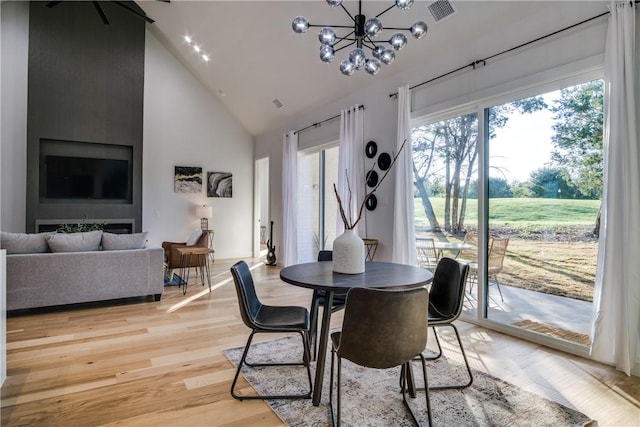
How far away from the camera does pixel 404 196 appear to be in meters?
4.21

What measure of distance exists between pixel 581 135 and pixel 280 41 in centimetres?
398

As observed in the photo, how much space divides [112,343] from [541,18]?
183 inches

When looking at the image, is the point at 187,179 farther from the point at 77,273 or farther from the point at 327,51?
the point at 327,51

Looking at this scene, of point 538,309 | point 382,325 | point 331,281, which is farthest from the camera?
point 538,309

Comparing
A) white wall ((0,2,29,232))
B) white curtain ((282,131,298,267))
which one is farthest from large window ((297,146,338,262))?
white wall ((0,2,29,232))

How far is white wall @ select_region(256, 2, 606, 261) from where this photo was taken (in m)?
2.86

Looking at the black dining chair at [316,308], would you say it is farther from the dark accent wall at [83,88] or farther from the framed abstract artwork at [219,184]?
the framed abstract artwork at [219,184]

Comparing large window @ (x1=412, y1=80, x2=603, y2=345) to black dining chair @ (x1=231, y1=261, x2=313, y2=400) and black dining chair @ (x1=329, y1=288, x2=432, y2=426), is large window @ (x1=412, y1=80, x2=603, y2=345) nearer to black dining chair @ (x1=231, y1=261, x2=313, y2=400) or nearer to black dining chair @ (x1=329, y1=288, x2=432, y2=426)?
black dining chair @ (x1=329, y1=288, x2=432, y2=426)

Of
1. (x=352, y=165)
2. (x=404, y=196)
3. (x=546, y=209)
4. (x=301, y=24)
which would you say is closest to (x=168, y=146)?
(x=352, y=165)

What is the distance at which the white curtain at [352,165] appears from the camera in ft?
16.6

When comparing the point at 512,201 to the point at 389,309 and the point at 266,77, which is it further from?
the point at 266,77

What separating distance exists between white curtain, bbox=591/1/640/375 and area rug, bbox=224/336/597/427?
91 cm

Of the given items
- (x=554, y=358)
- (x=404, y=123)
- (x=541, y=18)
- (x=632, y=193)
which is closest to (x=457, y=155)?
(x=404, y=123)

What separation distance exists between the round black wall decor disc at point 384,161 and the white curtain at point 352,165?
1.30ft
